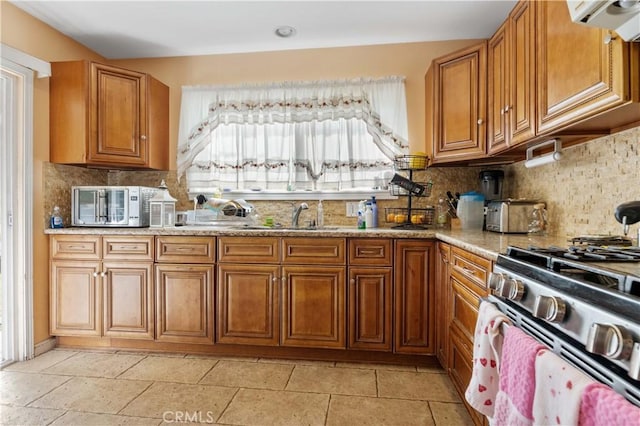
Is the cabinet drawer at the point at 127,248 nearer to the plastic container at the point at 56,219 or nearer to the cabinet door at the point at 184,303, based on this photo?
the cabinet door at the point at 184,303

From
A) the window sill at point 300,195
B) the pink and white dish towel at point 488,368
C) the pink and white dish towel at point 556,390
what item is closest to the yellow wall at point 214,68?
the window sill at point 300,195

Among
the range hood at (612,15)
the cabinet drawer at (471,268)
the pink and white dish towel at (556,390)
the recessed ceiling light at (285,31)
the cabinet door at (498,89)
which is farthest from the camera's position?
the recessed ceiling light at (285,31)

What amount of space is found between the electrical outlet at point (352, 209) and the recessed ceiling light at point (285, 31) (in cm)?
147

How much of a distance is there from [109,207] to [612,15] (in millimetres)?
3111

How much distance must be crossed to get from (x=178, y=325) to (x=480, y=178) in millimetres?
2579

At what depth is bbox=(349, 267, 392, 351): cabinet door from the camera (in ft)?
7.79

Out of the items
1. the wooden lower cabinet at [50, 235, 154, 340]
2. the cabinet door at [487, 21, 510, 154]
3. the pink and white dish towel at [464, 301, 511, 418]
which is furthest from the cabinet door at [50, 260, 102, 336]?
the cabinet door at [487, 21, 510, 154]

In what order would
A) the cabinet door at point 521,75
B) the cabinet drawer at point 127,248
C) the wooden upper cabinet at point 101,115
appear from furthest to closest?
the wooden upper cabinet at point 101,115
the cabinet drawer at point 127,248
the cabinet door at point 521,75

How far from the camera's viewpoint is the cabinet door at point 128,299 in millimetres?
2553

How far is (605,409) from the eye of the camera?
65 cm

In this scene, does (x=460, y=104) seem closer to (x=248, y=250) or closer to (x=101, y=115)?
(x=248, y=250)

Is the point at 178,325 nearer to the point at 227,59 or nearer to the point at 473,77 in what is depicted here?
the point at 227,59

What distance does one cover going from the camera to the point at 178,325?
252 cm

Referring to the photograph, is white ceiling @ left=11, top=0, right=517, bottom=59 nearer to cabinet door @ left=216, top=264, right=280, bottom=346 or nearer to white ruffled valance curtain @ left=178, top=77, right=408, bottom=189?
white ruffled valance curtain @ left=178, top=77, right=408, bottom=189
